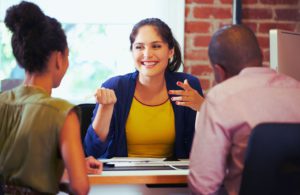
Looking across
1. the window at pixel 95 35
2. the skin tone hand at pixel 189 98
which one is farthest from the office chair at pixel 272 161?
the window at pixel 95 35

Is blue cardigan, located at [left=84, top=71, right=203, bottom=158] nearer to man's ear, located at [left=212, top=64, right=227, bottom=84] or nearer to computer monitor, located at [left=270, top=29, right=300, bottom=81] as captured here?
computer monitor, located at [left=270, top=29, right=300, bottom=81]

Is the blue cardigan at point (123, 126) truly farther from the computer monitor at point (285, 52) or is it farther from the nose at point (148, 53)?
the computer monitor at point (285, 52)

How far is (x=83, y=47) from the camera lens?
270 cm

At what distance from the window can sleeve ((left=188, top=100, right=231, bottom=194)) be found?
1494mm

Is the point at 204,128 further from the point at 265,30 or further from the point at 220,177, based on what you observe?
the point at 265,30

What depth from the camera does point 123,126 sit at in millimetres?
2021

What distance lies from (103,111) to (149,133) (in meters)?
0.30

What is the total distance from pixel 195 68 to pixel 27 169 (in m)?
1.66

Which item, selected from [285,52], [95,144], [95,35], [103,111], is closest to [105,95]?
[103,111]

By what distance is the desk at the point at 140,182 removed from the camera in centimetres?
136

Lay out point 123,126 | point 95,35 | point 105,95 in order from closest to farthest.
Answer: point 105,95
point 123,126
point 95,35

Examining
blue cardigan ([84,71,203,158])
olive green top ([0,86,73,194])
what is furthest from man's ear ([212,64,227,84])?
blue cardigan ([84,71,203,158])

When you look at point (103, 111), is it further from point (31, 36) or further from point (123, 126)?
point (31, 36)

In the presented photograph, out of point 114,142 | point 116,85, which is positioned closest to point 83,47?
point 116,85
